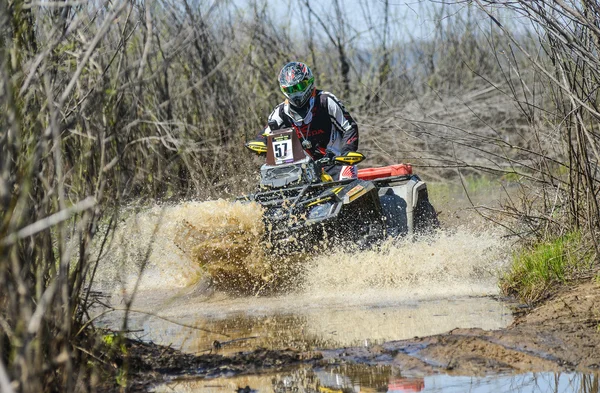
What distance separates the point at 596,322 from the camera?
620 centimetres

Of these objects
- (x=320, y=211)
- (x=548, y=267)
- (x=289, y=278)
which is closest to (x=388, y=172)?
(x=320, y=211)

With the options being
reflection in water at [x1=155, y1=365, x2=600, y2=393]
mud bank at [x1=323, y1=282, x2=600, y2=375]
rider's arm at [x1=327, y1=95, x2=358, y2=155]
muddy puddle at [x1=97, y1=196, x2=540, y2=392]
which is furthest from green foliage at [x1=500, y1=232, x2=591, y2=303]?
rider's arm at [x1=327, y1=95, x2=358, y2=155]

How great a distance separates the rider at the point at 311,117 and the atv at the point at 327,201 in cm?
58

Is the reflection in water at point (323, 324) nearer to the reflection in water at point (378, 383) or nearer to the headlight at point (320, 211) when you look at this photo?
the reflection in water at point (378, 383)

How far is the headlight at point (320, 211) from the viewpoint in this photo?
9.39 meters

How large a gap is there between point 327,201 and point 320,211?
193 millimetres

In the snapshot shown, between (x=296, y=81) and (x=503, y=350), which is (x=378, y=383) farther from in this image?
(x=296, y=81)

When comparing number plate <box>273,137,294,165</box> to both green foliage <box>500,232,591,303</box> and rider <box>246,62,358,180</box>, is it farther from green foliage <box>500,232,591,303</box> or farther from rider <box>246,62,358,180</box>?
green foliage <box>500,232,591,303</box>

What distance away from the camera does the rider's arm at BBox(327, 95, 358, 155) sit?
1096 centimetres

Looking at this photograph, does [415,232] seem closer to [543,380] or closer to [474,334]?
[474,334]

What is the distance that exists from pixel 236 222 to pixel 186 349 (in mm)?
2909

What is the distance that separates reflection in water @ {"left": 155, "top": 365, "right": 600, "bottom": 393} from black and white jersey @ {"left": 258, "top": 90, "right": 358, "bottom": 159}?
19.8 ft

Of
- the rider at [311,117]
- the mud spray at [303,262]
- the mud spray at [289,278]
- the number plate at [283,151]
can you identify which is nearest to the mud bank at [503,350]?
the mud spray at [289,278]

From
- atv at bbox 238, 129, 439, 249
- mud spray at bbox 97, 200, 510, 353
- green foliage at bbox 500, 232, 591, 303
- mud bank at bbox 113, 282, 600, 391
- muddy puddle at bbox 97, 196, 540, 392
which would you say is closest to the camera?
mud bank at bbox 113, 282, 600, 391
